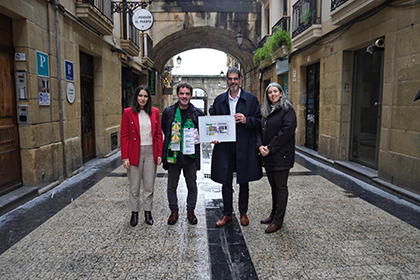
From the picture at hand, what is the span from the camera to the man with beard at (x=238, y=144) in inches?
138

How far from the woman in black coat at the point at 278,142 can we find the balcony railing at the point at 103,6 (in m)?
5.35

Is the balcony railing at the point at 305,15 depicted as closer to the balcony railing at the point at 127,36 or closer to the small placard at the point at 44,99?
the balcony railing at the point at 127,36

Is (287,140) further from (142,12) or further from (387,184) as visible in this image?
(142,12)

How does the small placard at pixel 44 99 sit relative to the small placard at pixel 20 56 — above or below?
below

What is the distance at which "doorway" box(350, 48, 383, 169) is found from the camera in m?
6.20

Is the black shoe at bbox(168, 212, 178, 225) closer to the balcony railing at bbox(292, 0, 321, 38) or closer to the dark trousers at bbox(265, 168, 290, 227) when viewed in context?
the dark trousers at bbox(265, 168, 290, 227)

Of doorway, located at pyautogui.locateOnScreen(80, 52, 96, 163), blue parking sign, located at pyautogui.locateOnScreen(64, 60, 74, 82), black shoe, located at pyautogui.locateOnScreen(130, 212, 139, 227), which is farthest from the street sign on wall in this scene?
black shoe, located at pyautogui.locateOnScreen(130, 212, 139, 227)

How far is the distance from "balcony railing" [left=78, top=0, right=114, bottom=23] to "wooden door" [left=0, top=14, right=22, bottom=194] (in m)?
2.57

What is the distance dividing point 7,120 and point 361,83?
7141 millimetres

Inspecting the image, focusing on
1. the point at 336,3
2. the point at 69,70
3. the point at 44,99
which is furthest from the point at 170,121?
the point at 336,3

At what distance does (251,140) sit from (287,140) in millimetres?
426

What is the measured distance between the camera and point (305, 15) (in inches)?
345

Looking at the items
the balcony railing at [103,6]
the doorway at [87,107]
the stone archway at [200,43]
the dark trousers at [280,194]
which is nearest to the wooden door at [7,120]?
the balcony railing at [103,6]

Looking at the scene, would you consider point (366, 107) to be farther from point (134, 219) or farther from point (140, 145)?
point (134, 219)
